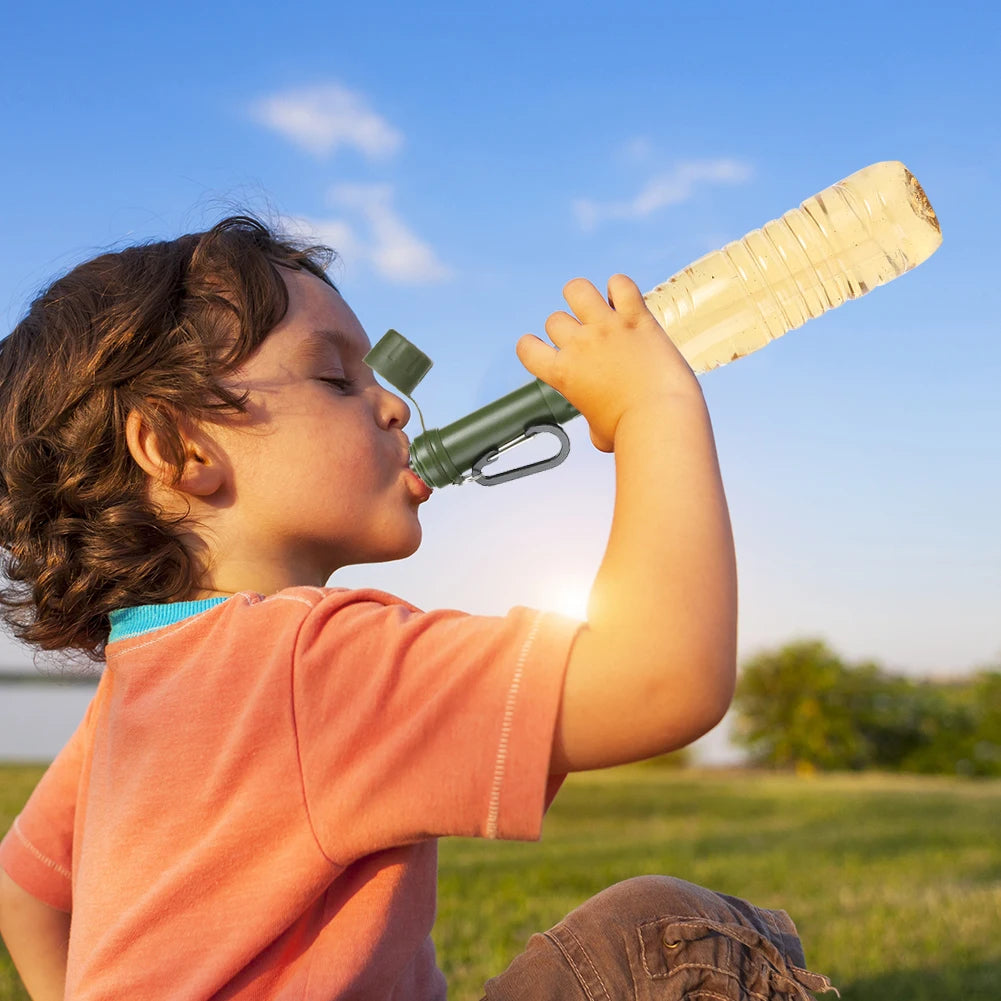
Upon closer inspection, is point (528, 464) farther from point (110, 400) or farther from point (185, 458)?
point (110, 400)

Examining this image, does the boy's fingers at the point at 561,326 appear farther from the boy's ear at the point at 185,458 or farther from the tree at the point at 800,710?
Result: the tree at the point at 800,710

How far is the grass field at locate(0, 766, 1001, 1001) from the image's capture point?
3133 mm

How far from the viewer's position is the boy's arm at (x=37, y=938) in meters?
1.99

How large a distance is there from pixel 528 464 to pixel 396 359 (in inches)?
9.9

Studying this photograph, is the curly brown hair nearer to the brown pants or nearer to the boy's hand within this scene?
the boy's hand

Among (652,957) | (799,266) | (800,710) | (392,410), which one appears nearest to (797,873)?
(799,266)

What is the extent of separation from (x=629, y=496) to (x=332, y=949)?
0.65 metres

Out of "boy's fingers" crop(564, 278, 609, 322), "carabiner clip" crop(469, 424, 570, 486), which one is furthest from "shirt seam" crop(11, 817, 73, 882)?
"boy's fingers" crop(564, 278, 609, 322)

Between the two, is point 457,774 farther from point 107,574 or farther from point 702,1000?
point 107,574

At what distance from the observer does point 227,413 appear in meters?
1.58

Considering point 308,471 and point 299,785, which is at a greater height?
point 308,471

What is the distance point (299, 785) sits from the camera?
1.26 meters

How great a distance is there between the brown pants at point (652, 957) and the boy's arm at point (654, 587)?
17.1 inches

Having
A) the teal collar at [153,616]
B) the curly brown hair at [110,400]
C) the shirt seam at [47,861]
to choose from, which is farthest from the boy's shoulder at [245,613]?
the shirt seam at [47,861]
